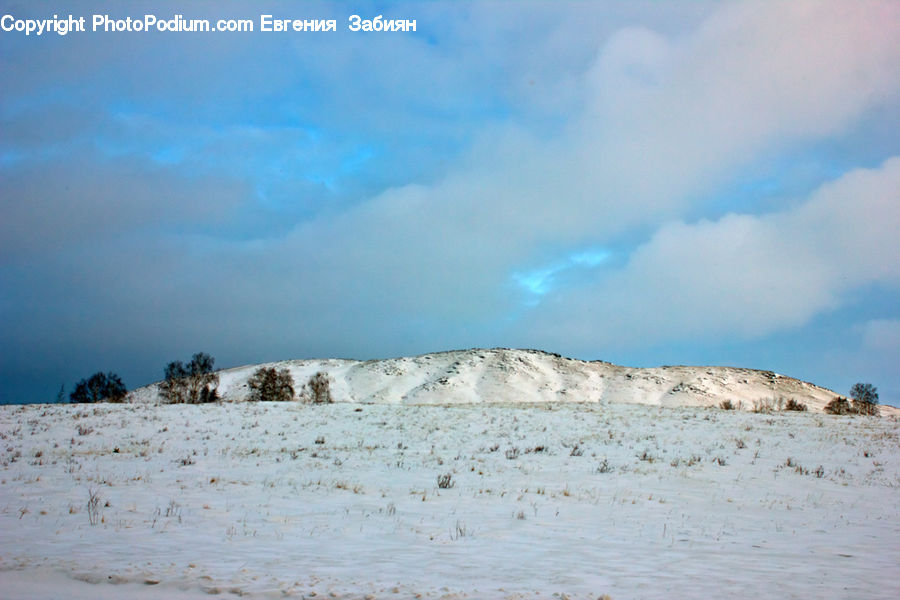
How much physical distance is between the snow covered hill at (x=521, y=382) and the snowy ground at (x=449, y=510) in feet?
181

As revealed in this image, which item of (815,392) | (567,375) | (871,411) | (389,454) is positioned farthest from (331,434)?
(815,392)

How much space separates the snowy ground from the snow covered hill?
55.2m

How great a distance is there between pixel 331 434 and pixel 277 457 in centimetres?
547

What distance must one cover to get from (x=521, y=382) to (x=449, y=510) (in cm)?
7568

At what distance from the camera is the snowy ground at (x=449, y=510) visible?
22.8ft

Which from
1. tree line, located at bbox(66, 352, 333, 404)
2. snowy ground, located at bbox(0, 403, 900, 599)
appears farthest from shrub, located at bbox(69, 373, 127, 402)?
snowy ground, located at bbox(0, 403, 900, 599)

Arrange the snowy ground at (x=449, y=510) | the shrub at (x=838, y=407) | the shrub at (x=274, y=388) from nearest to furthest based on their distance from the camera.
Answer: the snowy ground at (x=449, y=510)
the shrub at (x=838, y=407)
the shrub at (x=274, y=388)

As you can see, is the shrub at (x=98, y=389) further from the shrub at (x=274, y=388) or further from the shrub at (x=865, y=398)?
the shrub at (x=865, y=398)

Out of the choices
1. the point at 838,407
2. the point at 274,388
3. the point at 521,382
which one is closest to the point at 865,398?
the point at 838,407

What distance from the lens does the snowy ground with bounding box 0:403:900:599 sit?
6.94 metres

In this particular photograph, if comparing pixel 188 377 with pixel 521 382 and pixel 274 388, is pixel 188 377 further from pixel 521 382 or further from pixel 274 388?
pixel 521 382

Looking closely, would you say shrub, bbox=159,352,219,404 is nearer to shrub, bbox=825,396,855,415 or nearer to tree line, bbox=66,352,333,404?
tree line, bbox=66,352,333,404

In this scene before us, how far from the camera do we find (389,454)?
19.5 meters

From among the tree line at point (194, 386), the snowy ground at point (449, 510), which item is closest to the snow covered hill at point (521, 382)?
the tree line at point (194, 386)
